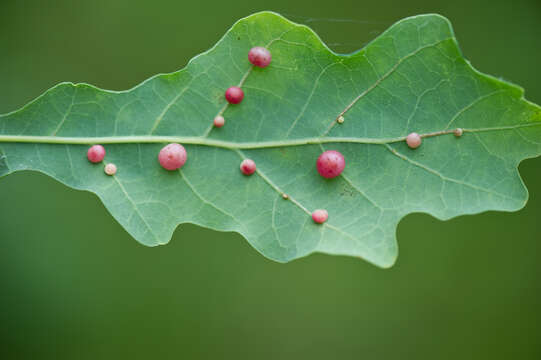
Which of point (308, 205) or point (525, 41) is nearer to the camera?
point (308, 205)

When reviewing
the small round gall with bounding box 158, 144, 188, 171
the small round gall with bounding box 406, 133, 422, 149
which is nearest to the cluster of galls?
the small round gall with bounding box 158, 144, 188, 171

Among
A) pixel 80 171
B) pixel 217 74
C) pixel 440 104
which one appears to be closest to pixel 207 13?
pixel 217 74

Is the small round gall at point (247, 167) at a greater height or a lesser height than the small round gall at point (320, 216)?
greater

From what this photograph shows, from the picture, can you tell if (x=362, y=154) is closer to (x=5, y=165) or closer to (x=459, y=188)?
(x=459, y=188)

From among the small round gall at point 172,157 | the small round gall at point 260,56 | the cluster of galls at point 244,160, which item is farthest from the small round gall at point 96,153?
the small round gall at point 260,56

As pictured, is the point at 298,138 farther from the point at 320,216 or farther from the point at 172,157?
the point at 172,157

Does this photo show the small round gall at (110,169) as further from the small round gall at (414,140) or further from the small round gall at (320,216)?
the small round gall at (414,140)

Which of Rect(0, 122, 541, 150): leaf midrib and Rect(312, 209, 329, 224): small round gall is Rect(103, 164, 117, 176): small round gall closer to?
Rect(0, 122, 541, 150): leaf midrib
